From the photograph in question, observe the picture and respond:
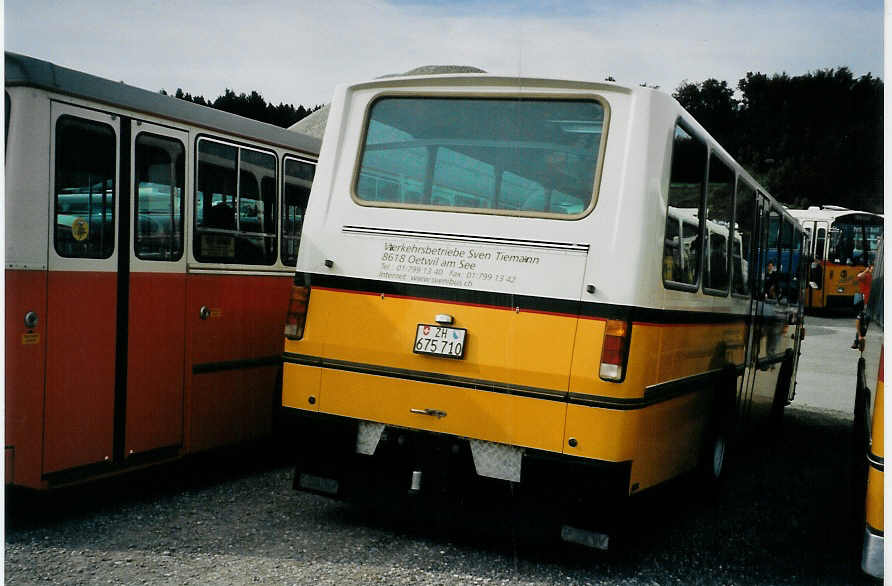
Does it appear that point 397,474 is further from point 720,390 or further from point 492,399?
point 720,390

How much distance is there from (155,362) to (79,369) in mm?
588

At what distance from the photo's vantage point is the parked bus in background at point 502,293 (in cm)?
455

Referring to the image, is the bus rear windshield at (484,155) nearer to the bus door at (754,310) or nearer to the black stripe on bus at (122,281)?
the black stripe on bus at (122,281)

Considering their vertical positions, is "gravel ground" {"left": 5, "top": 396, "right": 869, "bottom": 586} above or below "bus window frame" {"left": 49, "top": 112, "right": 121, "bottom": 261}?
below

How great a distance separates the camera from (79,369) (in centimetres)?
514

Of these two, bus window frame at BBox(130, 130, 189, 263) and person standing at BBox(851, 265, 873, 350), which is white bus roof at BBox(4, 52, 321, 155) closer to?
bus window frame at BBox(130, 130, 189, 263)

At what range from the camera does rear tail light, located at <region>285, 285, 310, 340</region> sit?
5156mm

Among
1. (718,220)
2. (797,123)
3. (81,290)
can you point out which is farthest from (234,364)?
(797,123)

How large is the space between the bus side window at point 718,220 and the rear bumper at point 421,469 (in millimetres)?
1714

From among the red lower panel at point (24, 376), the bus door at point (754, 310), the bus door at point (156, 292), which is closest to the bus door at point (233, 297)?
the bus door at point (156, 292)

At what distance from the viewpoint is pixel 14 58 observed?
4.64 meters

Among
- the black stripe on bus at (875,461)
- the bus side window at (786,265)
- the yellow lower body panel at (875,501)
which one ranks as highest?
the bus side window at (786,265)

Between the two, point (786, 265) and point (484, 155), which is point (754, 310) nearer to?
point (786, 265)

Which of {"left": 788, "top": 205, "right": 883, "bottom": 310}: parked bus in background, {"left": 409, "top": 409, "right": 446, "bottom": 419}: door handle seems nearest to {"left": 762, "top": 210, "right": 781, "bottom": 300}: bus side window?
{"left": 788, "top": 205, "right": 883, "bottom": 310}: parked bus in background
